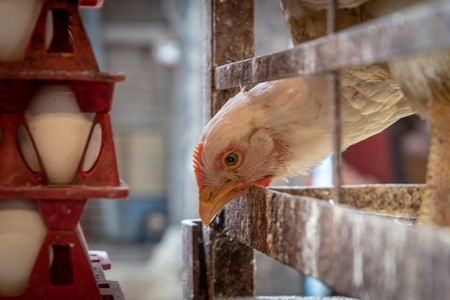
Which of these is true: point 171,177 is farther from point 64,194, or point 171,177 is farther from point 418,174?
point 64,194

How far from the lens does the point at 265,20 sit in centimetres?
620

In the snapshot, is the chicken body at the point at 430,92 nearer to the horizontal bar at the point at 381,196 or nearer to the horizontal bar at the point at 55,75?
the horizontal bar at the point at 55,75

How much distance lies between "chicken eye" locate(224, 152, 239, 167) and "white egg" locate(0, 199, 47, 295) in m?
0.64

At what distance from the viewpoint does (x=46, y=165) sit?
71.4 inches

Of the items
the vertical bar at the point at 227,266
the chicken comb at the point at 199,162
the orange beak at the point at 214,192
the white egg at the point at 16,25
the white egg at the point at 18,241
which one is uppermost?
the white egg at the point at 16,25

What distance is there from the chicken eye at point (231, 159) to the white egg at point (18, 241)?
64cm

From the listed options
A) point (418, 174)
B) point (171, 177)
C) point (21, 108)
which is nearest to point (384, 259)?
point (21, 108)

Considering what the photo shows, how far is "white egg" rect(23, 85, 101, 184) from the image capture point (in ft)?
5.92

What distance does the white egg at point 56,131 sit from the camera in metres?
1.80

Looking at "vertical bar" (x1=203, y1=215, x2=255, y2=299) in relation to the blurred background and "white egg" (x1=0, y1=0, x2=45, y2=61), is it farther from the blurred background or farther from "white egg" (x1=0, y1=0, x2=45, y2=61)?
the blurred background

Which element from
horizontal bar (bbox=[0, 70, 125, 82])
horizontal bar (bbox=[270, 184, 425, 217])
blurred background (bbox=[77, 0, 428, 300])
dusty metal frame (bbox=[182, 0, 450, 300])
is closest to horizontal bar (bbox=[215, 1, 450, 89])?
dusty metal frame (bbox=[182, 0, 450, 300])

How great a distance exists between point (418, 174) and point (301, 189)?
15.1 ft

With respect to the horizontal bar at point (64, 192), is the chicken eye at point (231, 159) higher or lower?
higher

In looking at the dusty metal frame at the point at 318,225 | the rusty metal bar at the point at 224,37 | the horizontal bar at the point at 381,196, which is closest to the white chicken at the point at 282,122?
the dusty metal frame at the point at 318,225
